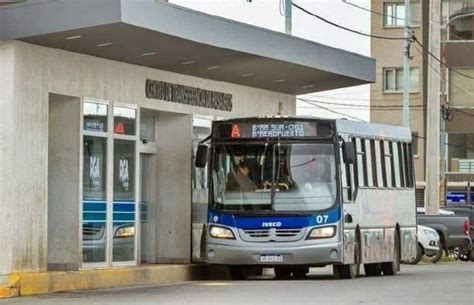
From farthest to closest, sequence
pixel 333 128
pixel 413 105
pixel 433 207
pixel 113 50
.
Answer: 1. pixel 413 105
2. pixel 433 207
3. pixel 333 128
4. pixel 113 50

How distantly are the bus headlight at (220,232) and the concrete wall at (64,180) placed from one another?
3085 mm

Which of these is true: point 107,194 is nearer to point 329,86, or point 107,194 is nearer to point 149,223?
point 149,223

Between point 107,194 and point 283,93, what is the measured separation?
8609mm

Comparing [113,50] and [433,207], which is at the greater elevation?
[113,50]

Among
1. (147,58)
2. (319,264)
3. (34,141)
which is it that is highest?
(147,58)

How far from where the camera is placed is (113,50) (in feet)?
78.3

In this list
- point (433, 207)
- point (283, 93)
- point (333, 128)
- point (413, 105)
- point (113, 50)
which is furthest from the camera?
point (413, 105)

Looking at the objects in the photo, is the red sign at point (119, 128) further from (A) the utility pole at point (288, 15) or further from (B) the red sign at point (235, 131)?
(A) the utility pole at point (288, 15)

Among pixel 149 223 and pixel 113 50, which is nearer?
pixel 113 50

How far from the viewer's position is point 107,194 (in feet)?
80.9

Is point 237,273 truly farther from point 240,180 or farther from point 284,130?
point 284,130

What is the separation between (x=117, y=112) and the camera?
25.1 m

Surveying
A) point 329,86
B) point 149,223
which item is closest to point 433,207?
point 329,86

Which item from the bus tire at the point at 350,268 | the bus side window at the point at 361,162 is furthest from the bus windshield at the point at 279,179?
the bus tire at the point at 350,268
